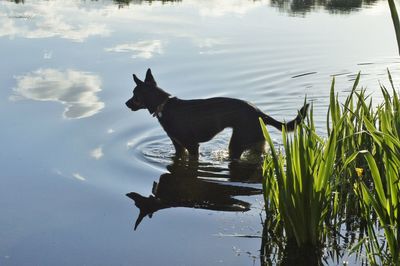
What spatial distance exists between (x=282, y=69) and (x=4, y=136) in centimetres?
581

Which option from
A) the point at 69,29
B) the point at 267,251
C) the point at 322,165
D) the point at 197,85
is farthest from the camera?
the point at 69,29

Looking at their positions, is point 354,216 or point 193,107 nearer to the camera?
point 354,216

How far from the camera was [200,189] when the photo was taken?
659cm

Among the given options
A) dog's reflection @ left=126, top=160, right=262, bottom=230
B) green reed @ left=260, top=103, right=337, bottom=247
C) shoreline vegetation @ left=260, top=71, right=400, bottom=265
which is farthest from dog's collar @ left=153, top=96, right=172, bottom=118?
green reed @ left=260, top=103, right=337, bottom=247

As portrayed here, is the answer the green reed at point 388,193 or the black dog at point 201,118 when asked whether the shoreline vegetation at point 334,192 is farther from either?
the black dog at point 201,118

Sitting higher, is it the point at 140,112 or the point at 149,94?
the point at 149,94

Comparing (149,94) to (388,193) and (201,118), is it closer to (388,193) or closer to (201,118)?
(201,118)

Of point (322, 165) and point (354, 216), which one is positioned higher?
point (322, 165)

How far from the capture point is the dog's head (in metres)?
7.96

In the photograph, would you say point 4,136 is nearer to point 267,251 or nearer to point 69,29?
point 267,251

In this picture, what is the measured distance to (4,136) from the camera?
8.12 m

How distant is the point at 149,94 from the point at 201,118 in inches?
30.0

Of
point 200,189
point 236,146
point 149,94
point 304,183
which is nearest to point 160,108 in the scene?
point 149,94

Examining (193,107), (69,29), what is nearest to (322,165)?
(193,107)
